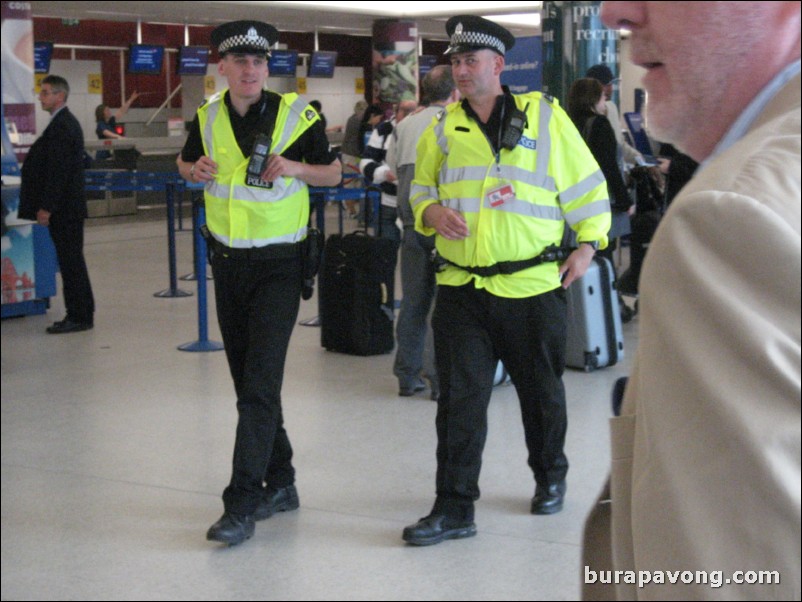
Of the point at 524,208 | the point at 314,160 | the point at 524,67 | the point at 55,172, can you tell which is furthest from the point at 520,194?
the point at 55,172

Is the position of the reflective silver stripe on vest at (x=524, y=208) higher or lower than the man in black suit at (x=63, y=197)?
higher

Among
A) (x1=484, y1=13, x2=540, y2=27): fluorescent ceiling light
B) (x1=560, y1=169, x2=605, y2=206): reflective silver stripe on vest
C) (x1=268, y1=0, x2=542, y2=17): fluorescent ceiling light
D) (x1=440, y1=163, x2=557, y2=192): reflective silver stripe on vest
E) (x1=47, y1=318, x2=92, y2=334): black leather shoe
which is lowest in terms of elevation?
(x1=47, y1=318, x2=92, y2=334): black leather shoe

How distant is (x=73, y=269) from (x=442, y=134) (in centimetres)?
475

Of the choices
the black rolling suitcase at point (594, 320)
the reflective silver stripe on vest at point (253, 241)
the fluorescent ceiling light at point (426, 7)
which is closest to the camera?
the reflective silver stripe on vest at point (253, 241)

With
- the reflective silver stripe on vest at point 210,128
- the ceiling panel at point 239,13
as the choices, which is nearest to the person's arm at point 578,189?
the reflective silver stripe on vest at point 210,128

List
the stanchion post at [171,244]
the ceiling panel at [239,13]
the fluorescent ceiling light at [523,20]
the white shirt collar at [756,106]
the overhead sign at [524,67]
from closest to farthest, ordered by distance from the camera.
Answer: the white shirt collar at [756,106]
the overhead sign at [524,67]
the stanchion post at [171,244]
the fluorescent ceiling light at [523,20]
the ceiling panel at [239,13]

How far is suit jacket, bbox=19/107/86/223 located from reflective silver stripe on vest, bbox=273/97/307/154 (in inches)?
175

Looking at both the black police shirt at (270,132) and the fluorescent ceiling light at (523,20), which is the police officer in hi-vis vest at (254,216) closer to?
the black police shirt at (270,132)

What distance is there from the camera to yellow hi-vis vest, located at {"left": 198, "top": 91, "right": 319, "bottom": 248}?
12.4ft

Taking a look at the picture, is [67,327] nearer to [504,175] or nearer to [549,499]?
[549,499]

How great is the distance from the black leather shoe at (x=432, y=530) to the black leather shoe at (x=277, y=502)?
1.74 feet

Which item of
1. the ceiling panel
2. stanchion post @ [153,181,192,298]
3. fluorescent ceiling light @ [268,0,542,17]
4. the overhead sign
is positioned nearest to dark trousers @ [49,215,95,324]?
stanchion post @ [153,181,192,298]

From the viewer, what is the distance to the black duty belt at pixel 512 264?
12.2 ft

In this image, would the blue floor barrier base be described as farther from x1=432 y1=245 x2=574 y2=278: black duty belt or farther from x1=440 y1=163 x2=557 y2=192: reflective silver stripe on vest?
x1=440 y1=163 x2=557 y2=192: reflective silver stripe on vest
